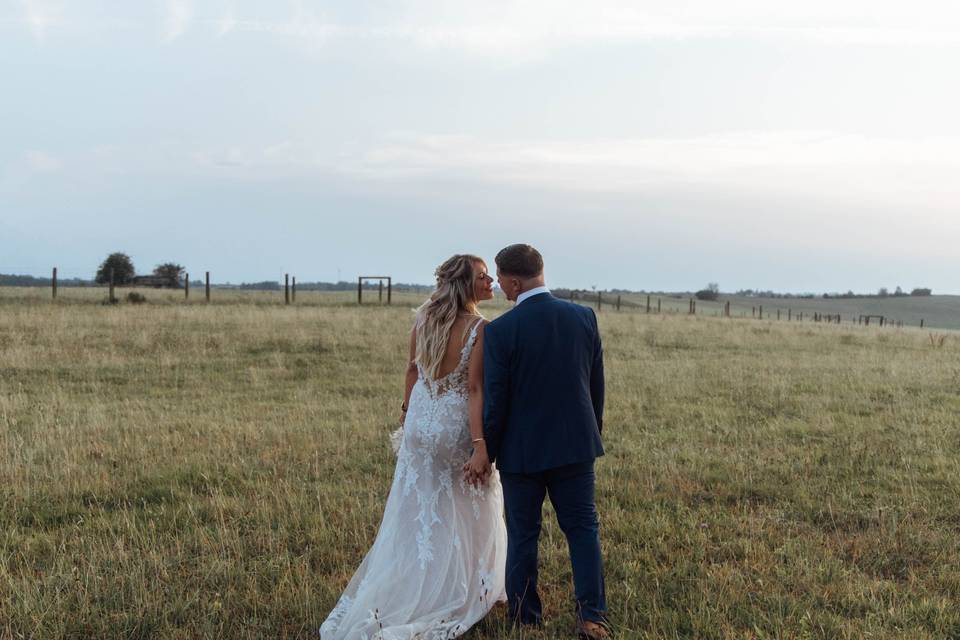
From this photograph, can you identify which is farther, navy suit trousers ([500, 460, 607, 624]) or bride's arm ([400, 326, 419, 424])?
bride's arm ([400, 326, 419, 424])

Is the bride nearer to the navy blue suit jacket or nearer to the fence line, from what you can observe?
the navy blue suit jacket

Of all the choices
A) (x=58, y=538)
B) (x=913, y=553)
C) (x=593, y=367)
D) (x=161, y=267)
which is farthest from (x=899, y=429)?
(x=161, y=267)

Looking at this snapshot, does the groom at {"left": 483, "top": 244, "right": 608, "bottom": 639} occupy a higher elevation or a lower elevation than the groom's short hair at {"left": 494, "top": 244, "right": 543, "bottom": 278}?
lower

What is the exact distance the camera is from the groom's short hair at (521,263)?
4090mm

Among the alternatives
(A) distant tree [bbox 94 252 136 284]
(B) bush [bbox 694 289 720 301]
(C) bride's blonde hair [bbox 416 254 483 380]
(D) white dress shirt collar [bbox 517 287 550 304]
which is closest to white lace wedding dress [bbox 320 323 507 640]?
(C) bride's blonde hair [bbox 416 254 483 380]

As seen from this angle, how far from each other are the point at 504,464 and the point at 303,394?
368 inches

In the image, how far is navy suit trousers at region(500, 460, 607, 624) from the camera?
4.11 m

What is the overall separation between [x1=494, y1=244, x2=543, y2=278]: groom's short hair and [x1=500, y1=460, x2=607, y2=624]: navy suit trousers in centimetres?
113

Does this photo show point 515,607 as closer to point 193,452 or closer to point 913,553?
point 913,553

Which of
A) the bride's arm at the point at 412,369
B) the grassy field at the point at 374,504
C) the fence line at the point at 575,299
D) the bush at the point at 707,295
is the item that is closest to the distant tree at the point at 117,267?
the fence line at the point at 575,299

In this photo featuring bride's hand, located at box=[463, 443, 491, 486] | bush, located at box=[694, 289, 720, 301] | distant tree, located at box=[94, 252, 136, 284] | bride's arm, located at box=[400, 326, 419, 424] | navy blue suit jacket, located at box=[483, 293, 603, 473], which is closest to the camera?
navy blue suit jacket, located at box=[483, 293, 603, 473]

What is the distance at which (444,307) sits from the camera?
4309 millimetres

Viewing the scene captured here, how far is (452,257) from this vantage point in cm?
439

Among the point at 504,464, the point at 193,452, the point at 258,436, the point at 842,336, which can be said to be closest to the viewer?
the point at 504,464
